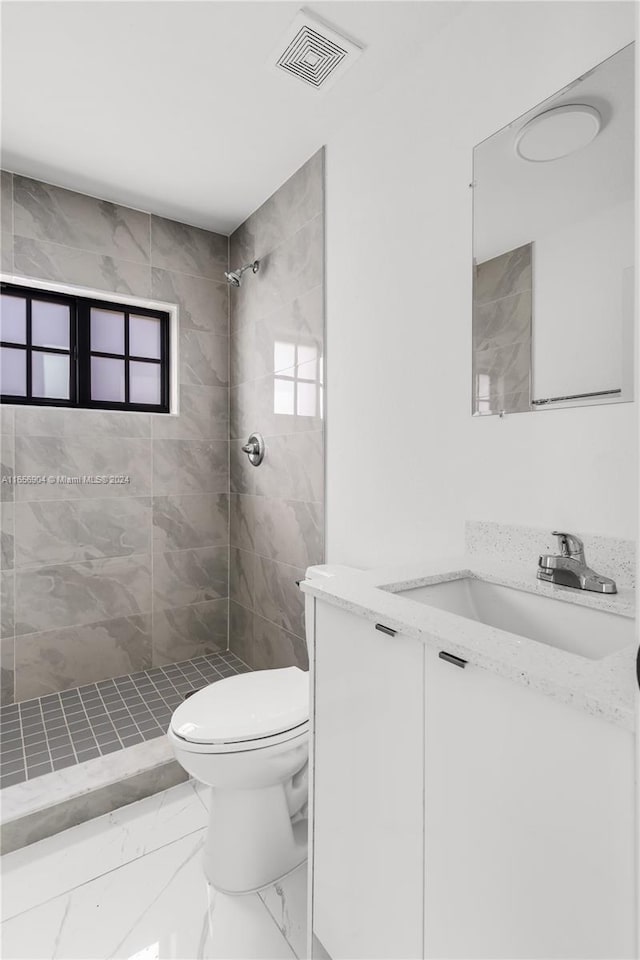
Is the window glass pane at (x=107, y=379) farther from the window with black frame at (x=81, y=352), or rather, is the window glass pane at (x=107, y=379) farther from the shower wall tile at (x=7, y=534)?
the shower wall tile at (x=7, y=534)

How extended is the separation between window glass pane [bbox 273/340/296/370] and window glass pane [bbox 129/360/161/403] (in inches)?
30.6

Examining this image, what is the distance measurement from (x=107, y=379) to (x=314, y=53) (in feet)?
5.63

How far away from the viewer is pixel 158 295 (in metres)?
2.60

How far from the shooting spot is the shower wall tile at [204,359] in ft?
8.84

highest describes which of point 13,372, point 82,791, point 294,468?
point 13,372

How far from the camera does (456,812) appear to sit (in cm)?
76

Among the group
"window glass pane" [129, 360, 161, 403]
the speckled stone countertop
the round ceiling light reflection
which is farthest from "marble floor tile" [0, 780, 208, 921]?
the round ceiling light reflection

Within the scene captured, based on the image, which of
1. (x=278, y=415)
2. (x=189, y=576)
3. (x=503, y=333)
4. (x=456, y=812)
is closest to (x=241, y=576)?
(x=189, y=576)

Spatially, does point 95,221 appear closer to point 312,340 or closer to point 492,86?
point 312,340

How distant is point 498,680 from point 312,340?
1.70m

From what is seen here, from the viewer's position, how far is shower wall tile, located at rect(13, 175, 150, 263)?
7.39ft

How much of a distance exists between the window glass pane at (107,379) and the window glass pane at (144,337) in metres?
0.12

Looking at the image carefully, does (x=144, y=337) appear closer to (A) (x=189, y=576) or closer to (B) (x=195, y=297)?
(B) (x=195, y=297)

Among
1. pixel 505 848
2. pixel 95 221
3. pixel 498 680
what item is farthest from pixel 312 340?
pixel 505 848
